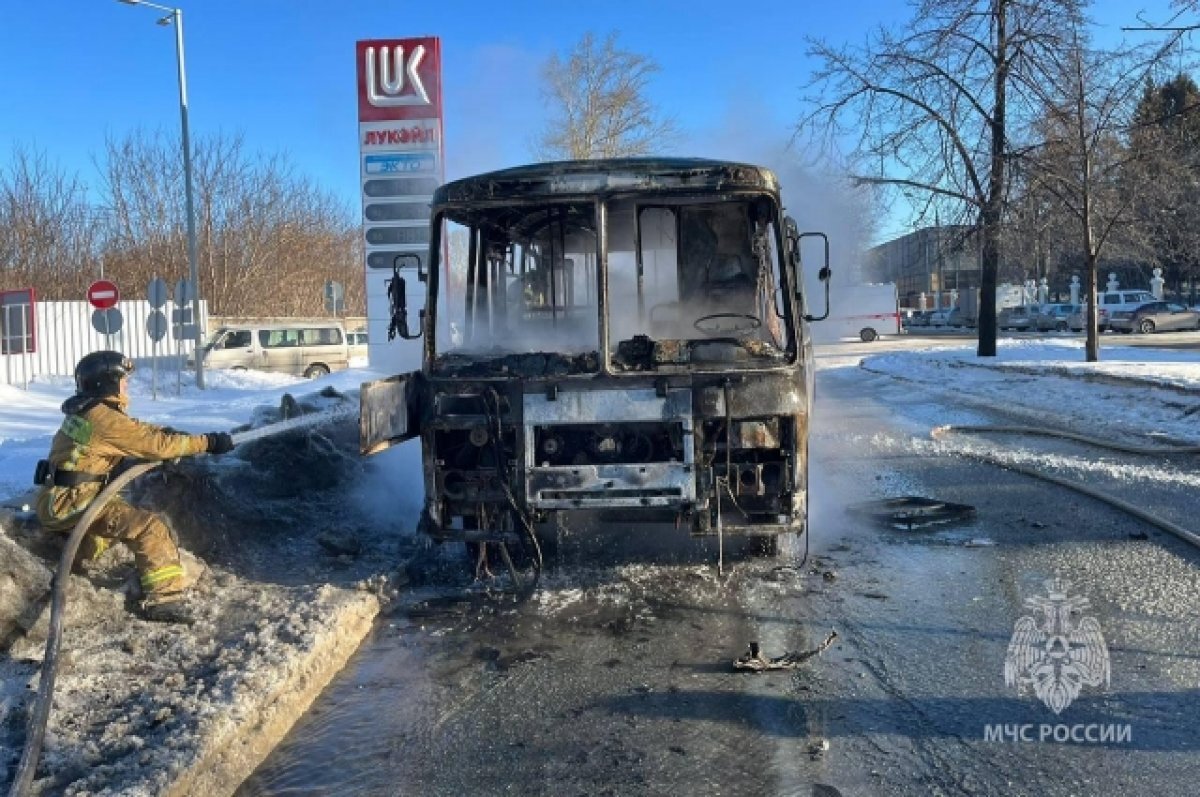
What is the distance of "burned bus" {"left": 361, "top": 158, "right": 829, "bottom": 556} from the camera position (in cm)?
523

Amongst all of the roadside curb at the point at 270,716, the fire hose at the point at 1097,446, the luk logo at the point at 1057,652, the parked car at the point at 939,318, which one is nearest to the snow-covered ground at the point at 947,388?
the fire hose at the point at 1097,446

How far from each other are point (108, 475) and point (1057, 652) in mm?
4966

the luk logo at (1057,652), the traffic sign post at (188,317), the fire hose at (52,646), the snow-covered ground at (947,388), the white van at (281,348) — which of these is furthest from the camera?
the white van at (281,348)

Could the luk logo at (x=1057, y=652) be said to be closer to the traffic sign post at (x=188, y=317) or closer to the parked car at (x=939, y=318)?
the traffic sign post at (x=188, y=317)

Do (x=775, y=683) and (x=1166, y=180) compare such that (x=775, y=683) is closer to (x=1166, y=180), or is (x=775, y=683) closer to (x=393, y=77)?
(x=393, y=77)

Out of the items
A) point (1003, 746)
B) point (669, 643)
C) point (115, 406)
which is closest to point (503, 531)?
point (669, 643)

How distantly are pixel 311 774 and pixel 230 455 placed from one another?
16.4ft

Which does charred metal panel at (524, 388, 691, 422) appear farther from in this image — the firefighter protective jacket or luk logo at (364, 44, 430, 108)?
luk logo at (364, 44, 430, 108)

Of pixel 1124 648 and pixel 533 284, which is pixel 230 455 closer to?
pixel 533 284

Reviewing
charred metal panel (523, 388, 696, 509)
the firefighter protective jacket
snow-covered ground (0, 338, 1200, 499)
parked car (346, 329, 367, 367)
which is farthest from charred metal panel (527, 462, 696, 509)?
parked car (346, 329, 367, 367)

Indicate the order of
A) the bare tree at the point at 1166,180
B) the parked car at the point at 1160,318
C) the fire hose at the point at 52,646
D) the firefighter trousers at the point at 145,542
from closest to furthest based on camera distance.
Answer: the fire hose at the point at 52,646 → the firefighter trousers at the point at 145,542 → the bare tree at the point at 1166,180 → the parked car at the point at 1160,318

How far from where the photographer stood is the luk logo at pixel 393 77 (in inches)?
595

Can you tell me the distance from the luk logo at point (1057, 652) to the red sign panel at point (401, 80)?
1278 centimetres

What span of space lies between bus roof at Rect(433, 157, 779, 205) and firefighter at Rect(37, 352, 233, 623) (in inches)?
87.8
